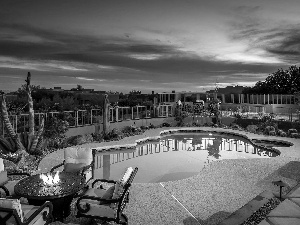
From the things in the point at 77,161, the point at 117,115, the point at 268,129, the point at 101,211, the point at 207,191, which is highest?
the point at 117,115

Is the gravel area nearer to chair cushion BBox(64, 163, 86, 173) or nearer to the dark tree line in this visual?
chair cushion BBox(64, 163, 86, 173)

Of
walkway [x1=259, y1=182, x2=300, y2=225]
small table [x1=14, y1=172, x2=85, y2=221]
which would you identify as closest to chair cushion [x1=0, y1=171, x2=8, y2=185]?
small table [x1=14, y1=172, x2=85, y2=221]

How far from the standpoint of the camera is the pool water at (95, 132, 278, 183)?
7619 mm

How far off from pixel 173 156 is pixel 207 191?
13.9 ft

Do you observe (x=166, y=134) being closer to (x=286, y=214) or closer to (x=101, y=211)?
(x=101, y=211)

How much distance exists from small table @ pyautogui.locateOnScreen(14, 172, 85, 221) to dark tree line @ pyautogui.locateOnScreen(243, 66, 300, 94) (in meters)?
32.4

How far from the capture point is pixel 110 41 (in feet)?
48.1

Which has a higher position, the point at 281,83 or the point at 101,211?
the point at 281,83

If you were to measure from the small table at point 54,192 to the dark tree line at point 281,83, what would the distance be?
106ft

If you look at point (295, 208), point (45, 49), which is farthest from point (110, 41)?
point (295, 208)

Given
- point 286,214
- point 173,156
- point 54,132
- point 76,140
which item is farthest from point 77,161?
point 76,140

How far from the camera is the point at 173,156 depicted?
9617 mm

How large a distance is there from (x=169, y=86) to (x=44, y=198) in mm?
24950

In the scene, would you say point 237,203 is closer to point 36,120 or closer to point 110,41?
point 36,120
